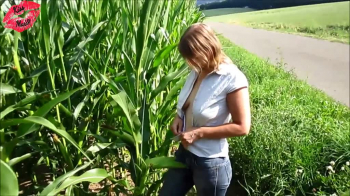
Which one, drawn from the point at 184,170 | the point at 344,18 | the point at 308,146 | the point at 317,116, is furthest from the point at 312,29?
the point at 184,170

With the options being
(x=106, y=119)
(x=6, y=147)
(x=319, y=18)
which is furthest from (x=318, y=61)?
(x=6, y=147)

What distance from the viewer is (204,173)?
1.50 m

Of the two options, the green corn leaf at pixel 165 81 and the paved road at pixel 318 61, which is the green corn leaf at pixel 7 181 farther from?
the paved road at pixel 318 61

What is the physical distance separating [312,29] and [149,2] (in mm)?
12208

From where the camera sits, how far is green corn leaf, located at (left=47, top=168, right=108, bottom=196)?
4.21 feet

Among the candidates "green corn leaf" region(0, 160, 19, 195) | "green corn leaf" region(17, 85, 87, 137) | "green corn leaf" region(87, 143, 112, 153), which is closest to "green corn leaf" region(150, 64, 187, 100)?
"green corn leaf" region(87, 143, 112, 153)

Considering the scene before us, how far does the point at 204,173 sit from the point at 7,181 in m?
0.72

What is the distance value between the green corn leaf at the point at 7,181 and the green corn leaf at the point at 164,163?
671 mm

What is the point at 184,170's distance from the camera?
1613 millimetres

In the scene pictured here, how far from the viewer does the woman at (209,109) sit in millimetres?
1396

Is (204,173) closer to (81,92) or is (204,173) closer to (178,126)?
(178,126)

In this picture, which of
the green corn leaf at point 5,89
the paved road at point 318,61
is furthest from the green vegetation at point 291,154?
the paved road at point 318,61

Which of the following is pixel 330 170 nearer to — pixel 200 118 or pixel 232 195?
pixel 232 195

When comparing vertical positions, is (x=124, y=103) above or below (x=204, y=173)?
above
